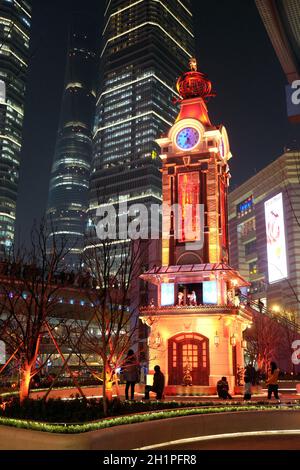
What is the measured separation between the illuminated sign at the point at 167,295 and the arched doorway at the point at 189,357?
220 cm

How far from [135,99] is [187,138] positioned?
493 feet

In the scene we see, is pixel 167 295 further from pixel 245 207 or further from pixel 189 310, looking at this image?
pixel 245 207

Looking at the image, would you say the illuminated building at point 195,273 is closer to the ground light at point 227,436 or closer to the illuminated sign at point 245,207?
the ground light at point 227,436

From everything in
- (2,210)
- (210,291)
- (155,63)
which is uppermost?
(155,63)

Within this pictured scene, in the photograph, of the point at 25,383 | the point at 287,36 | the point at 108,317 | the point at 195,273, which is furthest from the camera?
the point at 195,273

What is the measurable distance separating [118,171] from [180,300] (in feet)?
464

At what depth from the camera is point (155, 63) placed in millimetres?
179125

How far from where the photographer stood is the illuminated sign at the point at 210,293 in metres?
29.1

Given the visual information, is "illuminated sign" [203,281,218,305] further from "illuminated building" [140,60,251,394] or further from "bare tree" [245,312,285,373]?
"bare tree" [245,312,285,373]

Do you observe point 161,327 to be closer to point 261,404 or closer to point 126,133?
point 261,404

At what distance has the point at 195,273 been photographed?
98.4ft

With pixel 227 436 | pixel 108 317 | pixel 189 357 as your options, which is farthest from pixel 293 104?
pixel 189 357

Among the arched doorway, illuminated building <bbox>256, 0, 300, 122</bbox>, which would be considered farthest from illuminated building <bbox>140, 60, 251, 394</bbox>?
illuminated building <bbox>256, 0, 300, 122</bbox>
